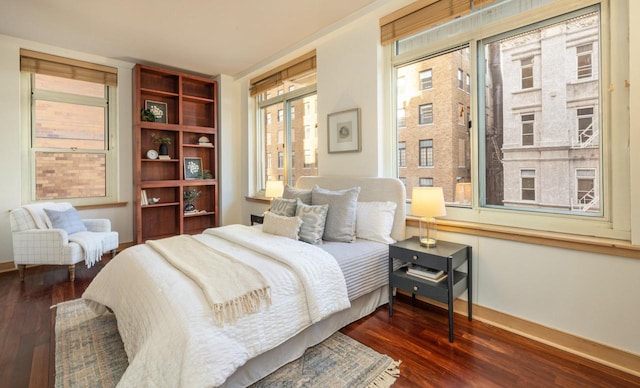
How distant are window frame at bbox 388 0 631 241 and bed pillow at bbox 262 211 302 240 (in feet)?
4.23

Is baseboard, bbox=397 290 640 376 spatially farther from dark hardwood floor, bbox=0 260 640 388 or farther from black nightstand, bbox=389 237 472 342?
black nightstand, bbox=389 237 472 342

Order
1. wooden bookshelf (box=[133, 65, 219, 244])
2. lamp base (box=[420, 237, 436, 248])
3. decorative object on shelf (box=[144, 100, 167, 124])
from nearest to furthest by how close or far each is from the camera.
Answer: lamp base (box=[420, 237, 436, 248]), wooden bookshelf (box=[133, 65, 219, 244]), decorative object on shelf (box=[144, 100, 167, 124])

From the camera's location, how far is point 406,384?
64.1 inches

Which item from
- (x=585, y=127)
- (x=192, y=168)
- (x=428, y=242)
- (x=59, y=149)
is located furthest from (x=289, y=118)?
(x=585, y=127)

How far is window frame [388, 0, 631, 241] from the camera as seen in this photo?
5.84ft

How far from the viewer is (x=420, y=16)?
2639mm

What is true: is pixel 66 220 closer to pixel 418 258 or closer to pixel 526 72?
pixel 418 258

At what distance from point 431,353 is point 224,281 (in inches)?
54.0

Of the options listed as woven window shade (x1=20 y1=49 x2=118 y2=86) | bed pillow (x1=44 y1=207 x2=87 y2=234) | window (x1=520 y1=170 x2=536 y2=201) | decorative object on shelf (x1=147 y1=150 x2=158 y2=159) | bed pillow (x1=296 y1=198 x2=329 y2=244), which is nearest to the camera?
window (x1=520 y1=170 x2=536 y2=201)

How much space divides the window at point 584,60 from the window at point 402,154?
137cm

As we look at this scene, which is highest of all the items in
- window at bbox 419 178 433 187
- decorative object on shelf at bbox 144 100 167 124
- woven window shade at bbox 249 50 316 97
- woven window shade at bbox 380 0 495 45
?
woven window shade at bbox 249 50 316 97

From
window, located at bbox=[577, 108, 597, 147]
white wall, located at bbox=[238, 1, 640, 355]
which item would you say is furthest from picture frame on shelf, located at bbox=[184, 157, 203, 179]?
window, located at bbox=[577, 108, 597, 147]

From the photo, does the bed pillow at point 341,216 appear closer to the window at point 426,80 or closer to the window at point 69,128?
the window at point 426,80

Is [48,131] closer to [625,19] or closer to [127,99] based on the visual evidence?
[127,99]
